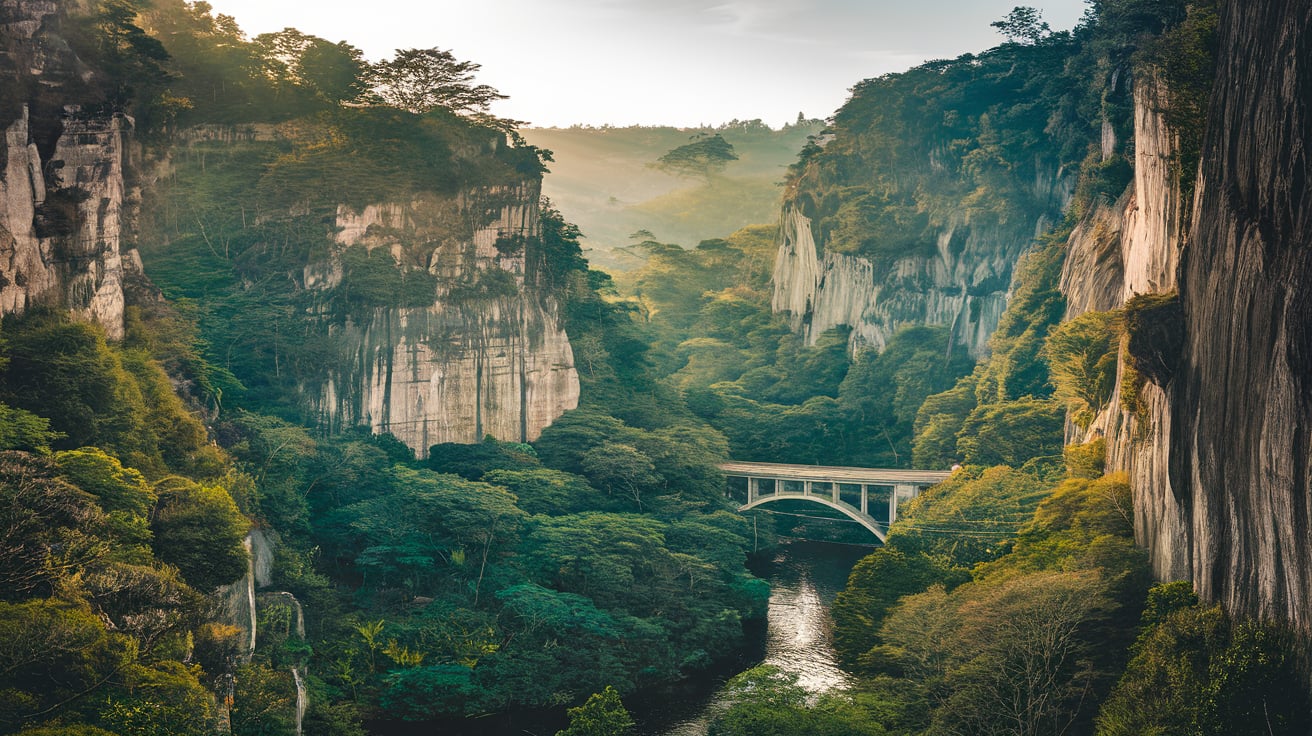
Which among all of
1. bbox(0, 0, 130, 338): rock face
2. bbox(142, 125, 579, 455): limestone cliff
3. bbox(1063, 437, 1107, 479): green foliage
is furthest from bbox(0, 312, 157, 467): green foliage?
bbox(1063, 437, 1107, 479): green foliage

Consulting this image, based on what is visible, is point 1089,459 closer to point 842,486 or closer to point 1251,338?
point 1251,338

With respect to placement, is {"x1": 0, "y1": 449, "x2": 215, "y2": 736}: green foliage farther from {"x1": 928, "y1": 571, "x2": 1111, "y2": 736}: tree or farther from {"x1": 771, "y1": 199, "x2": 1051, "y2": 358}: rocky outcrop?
{"x1": 771, "y1": 199, "x2": 1051, "y2": 358}: rocky outcrop

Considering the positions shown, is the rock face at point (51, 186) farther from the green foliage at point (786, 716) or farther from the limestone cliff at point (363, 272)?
the green foliage at point (786, 716)

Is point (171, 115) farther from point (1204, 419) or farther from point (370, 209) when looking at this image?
point (1204, 419)

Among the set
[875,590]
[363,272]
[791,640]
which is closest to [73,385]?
[363,272]

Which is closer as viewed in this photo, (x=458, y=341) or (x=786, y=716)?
(x=786, y=716)

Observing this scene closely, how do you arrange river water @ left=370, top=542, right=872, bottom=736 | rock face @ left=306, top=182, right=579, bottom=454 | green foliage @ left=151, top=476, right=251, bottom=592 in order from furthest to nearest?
rock face @ left=306, top=182, right=579, bottom=454, river water @ left=370, top=542, right=872, bottom=736, green foliage @ left=151, top=476, right=251, bottom=592
